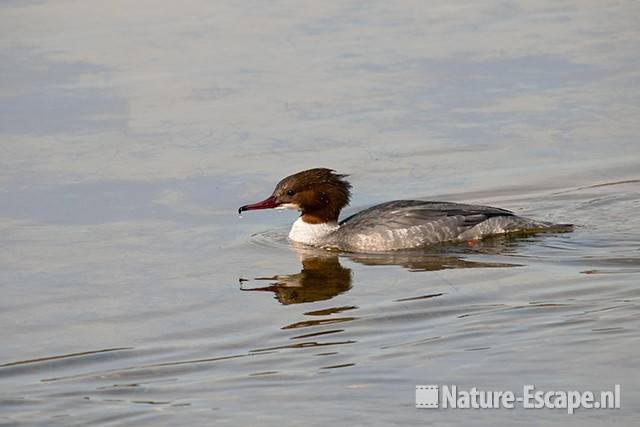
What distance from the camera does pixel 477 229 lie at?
1291 centimetres

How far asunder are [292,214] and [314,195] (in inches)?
48.9

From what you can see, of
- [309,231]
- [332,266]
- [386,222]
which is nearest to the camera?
[332,266]

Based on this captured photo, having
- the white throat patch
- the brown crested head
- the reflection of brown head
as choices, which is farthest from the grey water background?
the brown crested head

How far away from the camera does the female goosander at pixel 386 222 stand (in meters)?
12.8

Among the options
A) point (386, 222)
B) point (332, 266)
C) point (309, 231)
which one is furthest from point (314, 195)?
point (332, 266)

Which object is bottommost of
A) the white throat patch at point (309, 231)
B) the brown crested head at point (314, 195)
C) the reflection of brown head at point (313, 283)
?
the reflection of brown head at point (313, 283)

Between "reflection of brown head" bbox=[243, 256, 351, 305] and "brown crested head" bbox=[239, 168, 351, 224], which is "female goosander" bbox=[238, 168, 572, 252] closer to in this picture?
"brown crested head" bbox=[239, 168, 351, 224]

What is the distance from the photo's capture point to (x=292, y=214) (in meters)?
14.5

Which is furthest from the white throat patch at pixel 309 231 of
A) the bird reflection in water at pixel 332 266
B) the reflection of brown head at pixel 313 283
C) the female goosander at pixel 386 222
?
the reflection of brown head at pixel 313 283

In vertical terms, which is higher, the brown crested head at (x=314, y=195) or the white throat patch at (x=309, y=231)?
the brown crested head at (x=314, y=195)

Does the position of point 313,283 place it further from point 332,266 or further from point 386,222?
point 386,222

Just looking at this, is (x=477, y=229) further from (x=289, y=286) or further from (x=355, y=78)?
(x=355, y=78)

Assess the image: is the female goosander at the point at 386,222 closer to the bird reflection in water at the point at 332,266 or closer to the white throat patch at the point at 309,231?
the white throat patch at the point at 309,231

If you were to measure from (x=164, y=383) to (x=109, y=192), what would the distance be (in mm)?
5296
